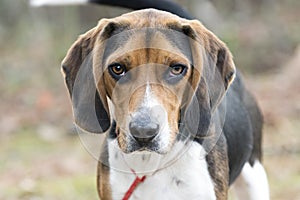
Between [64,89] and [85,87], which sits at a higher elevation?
[85,87]

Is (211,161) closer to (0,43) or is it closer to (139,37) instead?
(139,37)

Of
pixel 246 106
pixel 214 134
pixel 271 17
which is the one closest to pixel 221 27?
pixel 271 17

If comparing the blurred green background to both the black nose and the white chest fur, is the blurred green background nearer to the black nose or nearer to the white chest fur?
the white chest fur

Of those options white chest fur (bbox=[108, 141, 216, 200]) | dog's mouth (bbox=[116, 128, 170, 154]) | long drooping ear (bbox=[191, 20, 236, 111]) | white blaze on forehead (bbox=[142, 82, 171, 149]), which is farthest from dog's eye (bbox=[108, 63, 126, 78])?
white chest fur (bbox=[108, 141, 216, 200])

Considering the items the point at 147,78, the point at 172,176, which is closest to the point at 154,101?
the point at 147,78

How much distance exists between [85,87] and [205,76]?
2.26 feet

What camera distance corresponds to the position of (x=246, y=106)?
6.11m

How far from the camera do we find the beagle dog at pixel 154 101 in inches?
174

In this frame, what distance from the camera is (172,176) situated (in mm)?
4926

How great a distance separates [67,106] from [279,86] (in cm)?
303

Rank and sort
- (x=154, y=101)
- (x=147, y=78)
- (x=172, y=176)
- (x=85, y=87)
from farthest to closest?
1. (x=172, y=176)
2. (x=85, y=87)
3. (x=147, y=78)
4. (x=154, y=101)

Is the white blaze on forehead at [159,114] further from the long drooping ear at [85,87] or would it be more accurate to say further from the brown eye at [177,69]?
the long drooping ear at [85,87]

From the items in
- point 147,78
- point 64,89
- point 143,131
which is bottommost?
point 64,89

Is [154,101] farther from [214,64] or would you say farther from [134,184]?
[134,184]
